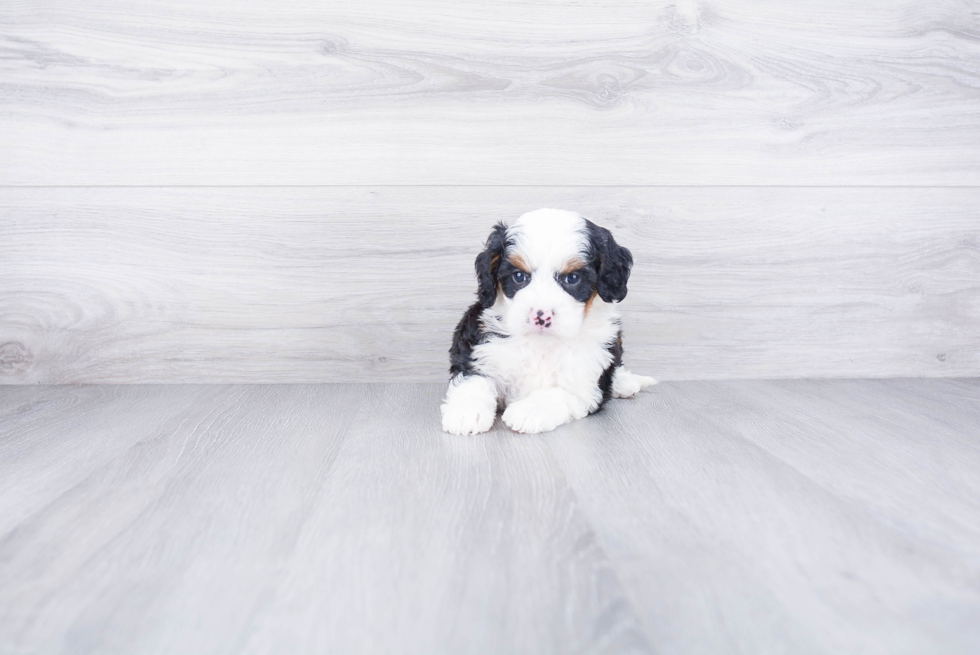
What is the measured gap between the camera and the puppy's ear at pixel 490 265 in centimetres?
142

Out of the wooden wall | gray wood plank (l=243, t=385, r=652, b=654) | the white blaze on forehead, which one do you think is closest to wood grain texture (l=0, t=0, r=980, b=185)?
the wooden wall

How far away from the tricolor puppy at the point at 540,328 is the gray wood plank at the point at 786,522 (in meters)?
0.10

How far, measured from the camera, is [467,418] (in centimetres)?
135

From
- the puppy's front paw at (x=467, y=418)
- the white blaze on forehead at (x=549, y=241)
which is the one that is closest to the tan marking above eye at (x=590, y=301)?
the white blaze on forehead at (x=549, y=241)

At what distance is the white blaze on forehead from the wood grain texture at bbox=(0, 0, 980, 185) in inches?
17.6

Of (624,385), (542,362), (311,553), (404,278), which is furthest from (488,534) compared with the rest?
(404,278)

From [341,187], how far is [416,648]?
1.40 m

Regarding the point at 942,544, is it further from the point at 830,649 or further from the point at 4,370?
the point at 4,370

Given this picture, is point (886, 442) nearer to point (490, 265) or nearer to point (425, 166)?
point (490, 265)

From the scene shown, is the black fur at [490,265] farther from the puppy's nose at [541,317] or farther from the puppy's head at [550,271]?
the puppy's nose at [541,317]

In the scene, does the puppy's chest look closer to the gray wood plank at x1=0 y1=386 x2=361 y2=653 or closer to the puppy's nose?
the puppy's nose

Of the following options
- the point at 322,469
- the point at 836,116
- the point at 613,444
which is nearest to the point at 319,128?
the point at 322,469

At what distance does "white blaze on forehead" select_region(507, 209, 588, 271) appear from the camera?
54.3 inches

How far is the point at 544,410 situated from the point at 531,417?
0.04 meters
